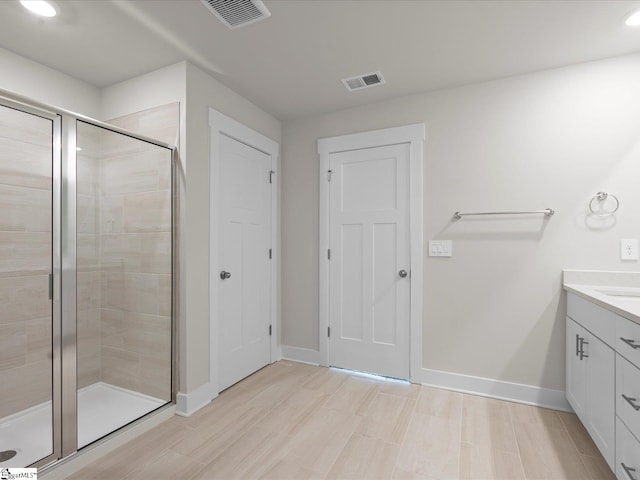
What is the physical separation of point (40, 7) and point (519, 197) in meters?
3.19

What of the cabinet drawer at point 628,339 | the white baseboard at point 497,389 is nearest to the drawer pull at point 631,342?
the cabinet drawer at point 628,339

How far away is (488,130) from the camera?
254cm

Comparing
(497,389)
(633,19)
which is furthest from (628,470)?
(633,19)

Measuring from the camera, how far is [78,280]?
1.83m

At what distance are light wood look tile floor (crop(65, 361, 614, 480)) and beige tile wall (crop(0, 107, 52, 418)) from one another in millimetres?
789

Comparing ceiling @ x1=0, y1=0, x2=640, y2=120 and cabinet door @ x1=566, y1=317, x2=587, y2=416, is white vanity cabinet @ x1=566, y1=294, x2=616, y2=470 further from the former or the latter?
ceiling @ x1=0, y1=0, x2=640, y2=120

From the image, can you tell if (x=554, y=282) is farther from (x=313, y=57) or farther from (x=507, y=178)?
(x=313, y=57)

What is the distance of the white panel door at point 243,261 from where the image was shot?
2.60m

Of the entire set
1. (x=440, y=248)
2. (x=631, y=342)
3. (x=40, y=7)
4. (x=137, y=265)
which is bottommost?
(x=631, y=342)

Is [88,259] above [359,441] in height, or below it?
above

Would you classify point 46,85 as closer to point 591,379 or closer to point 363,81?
point 363,81

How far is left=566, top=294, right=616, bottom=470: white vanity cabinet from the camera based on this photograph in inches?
62.1

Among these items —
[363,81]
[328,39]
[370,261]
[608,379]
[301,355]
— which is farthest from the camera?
[301,355]

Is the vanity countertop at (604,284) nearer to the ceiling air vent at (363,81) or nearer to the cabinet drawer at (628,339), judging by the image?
the cabinet drawer at (628,339)
